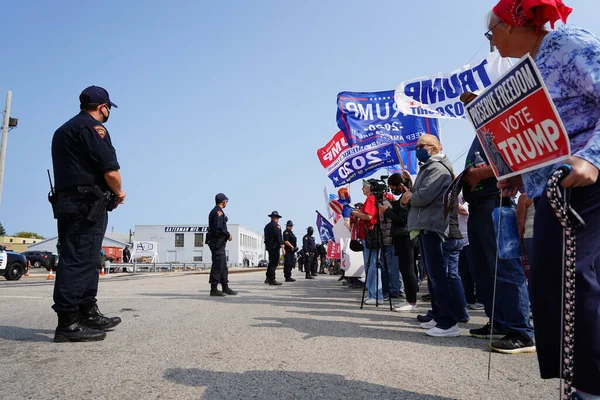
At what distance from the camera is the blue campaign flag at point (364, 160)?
10.1 metres

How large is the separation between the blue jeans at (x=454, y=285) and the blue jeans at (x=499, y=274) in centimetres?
33

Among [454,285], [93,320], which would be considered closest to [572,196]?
[454,285]

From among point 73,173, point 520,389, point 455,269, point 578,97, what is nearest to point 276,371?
point 520,389

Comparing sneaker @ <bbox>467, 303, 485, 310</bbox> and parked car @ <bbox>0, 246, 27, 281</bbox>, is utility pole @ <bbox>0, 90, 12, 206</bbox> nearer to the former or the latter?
parked car @ <bbox>0, 246, 27, 281</bbox>

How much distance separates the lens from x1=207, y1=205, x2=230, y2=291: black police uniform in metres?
8.05

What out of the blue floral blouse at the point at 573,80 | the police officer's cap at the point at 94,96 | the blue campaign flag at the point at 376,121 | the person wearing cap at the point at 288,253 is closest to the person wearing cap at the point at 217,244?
the blue campaign flag at the point at 376,121

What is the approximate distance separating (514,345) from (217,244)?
5.86m

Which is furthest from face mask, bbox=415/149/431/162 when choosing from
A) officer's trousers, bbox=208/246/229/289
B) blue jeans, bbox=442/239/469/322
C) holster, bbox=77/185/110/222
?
officer's trousers, bbox=208/246/229/289

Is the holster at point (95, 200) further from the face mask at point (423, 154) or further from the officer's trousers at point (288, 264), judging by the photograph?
the officer's trousers at point (288, 264)

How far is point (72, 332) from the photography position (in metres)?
3.37

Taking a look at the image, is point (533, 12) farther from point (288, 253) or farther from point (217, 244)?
point (288, 253)

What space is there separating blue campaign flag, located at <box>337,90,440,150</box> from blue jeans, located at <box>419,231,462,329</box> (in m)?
5.78

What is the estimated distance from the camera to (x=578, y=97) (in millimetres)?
1775

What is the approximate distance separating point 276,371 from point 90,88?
121 inches
